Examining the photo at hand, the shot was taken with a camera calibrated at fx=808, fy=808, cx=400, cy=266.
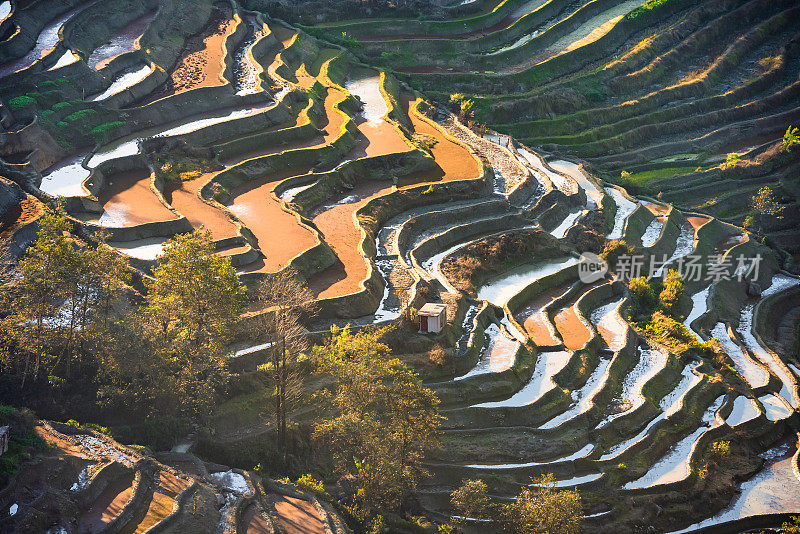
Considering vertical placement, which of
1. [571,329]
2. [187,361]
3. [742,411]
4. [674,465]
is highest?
[187,361]

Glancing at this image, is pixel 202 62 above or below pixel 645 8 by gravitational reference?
below

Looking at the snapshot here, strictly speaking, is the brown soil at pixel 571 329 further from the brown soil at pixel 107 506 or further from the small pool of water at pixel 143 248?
the brown soil at pixel 107 506

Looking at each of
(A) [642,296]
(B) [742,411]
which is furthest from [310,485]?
(A) [642,296]

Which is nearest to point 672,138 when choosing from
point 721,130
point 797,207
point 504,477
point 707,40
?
point 721,130

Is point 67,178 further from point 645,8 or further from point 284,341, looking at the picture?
point 645,8

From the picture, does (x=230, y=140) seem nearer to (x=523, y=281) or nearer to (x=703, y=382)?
(x=523, y=281)

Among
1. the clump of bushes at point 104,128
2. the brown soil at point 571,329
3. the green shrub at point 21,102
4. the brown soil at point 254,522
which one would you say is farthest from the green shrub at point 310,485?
Result: the green shrub at point 21,102
